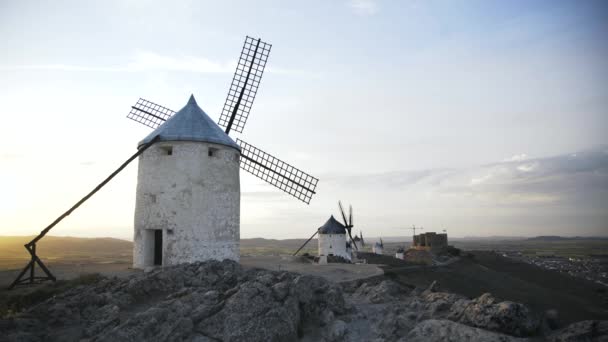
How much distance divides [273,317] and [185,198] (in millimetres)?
7884

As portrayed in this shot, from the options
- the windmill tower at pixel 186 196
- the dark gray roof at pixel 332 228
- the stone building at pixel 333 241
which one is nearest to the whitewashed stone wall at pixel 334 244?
the stone building at pixel 333 241

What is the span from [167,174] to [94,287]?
5297mm

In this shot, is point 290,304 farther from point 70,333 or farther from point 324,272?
point 324,272

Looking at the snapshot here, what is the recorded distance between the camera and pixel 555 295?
987 inches

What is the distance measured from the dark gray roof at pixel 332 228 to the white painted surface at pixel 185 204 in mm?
19741

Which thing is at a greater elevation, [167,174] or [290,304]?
[167,174]

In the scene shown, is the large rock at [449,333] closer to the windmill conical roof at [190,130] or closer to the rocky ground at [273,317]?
the rocky ground at [273,317]

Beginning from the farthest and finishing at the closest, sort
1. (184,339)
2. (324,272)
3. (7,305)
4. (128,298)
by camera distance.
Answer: (324,272) → (7,305) → (128,298) → (184,339)

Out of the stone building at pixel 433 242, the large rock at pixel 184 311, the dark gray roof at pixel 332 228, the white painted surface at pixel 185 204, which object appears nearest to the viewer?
the large rock at pixel 184 311

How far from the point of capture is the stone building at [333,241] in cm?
3309

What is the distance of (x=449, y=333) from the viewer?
6309mm

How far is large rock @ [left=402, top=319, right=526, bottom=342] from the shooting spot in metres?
6.14

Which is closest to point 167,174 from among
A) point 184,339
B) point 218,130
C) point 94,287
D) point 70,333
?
point 218,130

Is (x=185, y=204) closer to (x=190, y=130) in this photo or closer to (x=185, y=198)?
(x=185, y=198)
